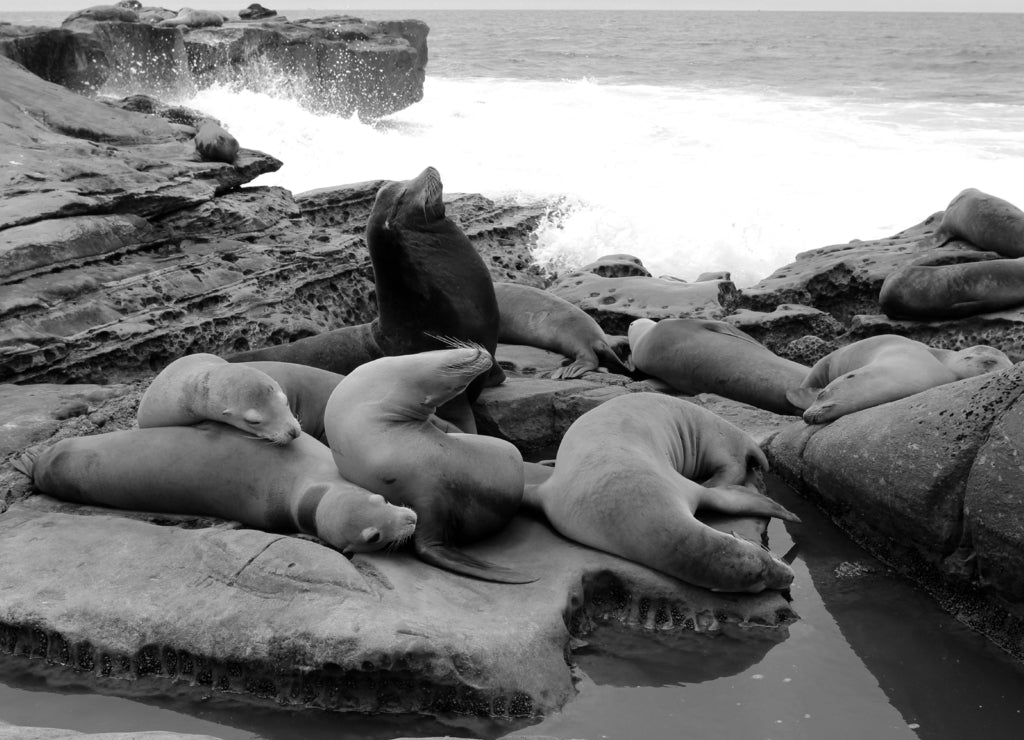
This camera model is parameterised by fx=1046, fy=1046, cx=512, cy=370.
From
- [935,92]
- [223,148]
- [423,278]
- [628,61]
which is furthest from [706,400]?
[628,61]

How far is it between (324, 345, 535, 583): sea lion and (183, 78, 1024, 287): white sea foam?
228 inches

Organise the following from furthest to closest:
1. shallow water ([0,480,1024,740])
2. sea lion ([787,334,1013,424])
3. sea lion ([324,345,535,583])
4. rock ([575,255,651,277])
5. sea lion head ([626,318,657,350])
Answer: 1. rock ([575,255,651,277])
2. sea lion head ([626,318,657,350])
3. sea lion ([787,334,1013,424])
4. sea lion ([324,345,535,583])
5. shallow water ([0,480,1024,740])

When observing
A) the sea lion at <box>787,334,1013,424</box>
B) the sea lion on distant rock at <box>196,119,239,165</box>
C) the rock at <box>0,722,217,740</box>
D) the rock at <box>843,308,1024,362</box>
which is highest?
the sea lion on distant rock at <box>196,119,239,165</box>

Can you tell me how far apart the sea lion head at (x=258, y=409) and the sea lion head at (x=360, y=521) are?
19.6 inches

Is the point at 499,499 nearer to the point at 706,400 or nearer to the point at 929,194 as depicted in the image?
the point at 706,400

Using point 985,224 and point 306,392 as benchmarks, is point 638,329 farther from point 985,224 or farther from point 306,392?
point 985,224

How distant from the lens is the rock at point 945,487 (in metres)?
3.91

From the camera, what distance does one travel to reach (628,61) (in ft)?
132

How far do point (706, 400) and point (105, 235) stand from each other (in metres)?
4.54

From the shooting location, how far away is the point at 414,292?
20.6 feet

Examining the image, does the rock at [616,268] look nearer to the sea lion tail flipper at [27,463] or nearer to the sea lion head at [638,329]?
the sea lion head at [638,329]

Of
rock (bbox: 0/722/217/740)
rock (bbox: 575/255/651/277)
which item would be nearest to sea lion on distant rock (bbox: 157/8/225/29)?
rock (bbox: 575/255/651/277)

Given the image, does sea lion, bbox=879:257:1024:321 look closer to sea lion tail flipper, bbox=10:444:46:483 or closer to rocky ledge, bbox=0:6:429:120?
sea lion tail flipper, bbox=10:444:46:483

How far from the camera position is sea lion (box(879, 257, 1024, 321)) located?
22.9 ft
